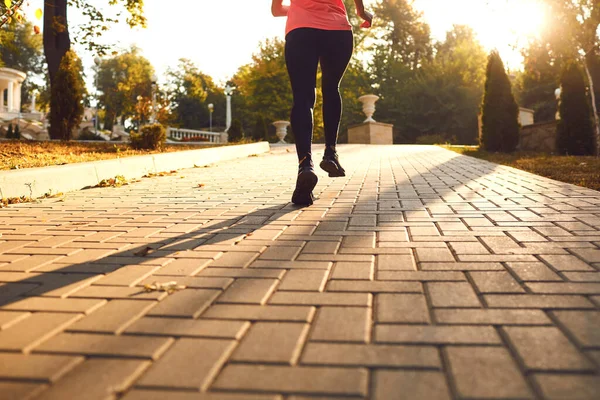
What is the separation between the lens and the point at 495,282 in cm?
202

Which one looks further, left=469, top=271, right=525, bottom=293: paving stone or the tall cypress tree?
the tall cypress tree

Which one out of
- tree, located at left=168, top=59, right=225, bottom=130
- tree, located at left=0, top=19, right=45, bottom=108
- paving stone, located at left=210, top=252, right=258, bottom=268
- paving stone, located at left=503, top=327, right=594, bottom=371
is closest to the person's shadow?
paving stone, located at left=210, top=252, right=258, bottom=268

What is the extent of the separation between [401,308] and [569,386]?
0.63 metres

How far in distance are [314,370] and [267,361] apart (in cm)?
14

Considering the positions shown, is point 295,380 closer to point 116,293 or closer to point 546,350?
point 546,350

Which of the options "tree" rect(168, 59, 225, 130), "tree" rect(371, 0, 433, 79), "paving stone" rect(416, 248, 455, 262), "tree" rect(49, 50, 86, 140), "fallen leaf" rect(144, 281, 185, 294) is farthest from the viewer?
"tree" rect(168, 59, 225, 130)

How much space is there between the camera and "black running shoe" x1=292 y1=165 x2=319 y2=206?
3957 millimetres

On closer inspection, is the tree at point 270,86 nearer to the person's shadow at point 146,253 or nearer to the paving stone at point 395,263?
the person's shadow at point 146,253

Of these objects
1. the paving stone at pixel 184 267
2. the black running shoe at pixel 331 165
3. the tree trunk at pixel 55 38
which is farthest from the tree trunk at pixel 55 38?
the paving stone at pixel 184 267

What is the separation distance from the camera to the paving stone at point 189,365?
123cm

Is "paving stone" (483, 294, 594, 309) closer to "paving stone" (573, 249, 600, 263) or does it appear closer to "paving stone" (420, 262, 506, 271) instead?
"paving stone" (420, 262, 506, 271)

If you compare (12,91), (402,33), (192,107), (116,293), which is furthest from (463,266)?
(192,107)

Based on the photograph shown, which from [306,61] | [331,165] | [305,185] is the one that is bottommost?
[305,185]

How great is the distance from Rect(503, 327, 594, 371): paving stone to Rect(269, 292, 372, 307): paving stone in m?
0.52
